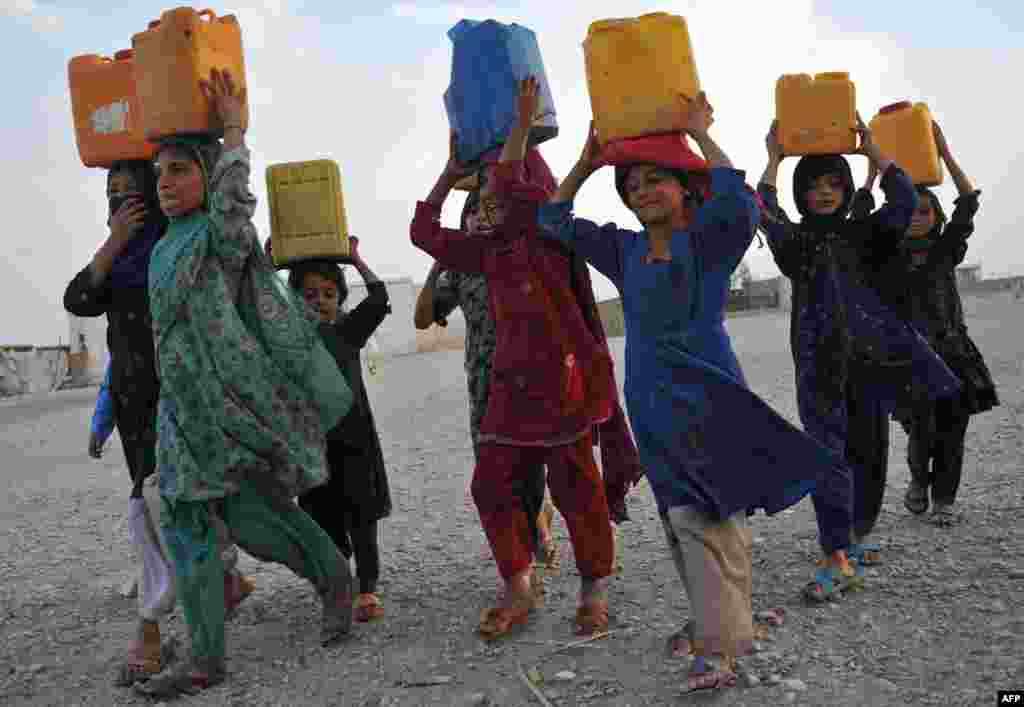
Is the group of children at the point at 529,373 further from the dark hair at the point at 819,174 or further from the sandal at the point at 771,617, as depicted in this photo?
the sandal at the point at 771,617

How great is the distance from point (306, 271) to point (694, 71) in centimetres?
191

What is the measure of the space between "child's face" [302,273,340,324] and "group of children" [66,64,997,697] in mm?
11

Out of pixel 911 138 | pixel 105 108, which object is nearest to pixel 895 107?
pixel 911 138

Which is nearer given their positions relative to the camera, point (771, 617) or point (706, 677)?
point (706, 677)

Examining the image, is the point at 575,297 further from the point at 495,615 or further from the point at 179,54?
the point at 179,54

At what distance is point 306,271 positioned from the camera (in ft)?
13.5

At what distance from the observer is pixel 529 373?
3.64 metres

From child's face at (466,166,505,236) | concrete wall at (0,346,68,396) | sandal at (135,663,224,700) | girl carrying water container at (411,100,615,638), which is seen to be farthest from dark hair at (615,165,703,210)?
concrete wall at (0,346,68,396)

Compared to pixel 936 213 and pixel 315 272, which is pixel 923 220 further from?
pixel 315 272

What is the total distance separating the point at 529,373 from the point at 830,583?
1.47m

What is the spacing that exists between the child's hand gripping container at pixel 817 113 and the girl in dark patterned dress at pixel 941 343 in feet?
4.05

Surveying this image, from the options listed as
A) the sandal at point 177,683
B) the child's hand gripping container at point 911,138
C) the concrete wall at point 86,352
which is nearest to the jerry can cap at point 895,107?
the child's hand gripping container at point 911,138

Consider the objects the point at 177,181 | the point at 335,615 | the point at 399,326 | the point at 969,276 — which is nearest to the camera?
the point at 177,181

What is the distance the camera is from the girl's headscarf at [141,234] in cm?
367
